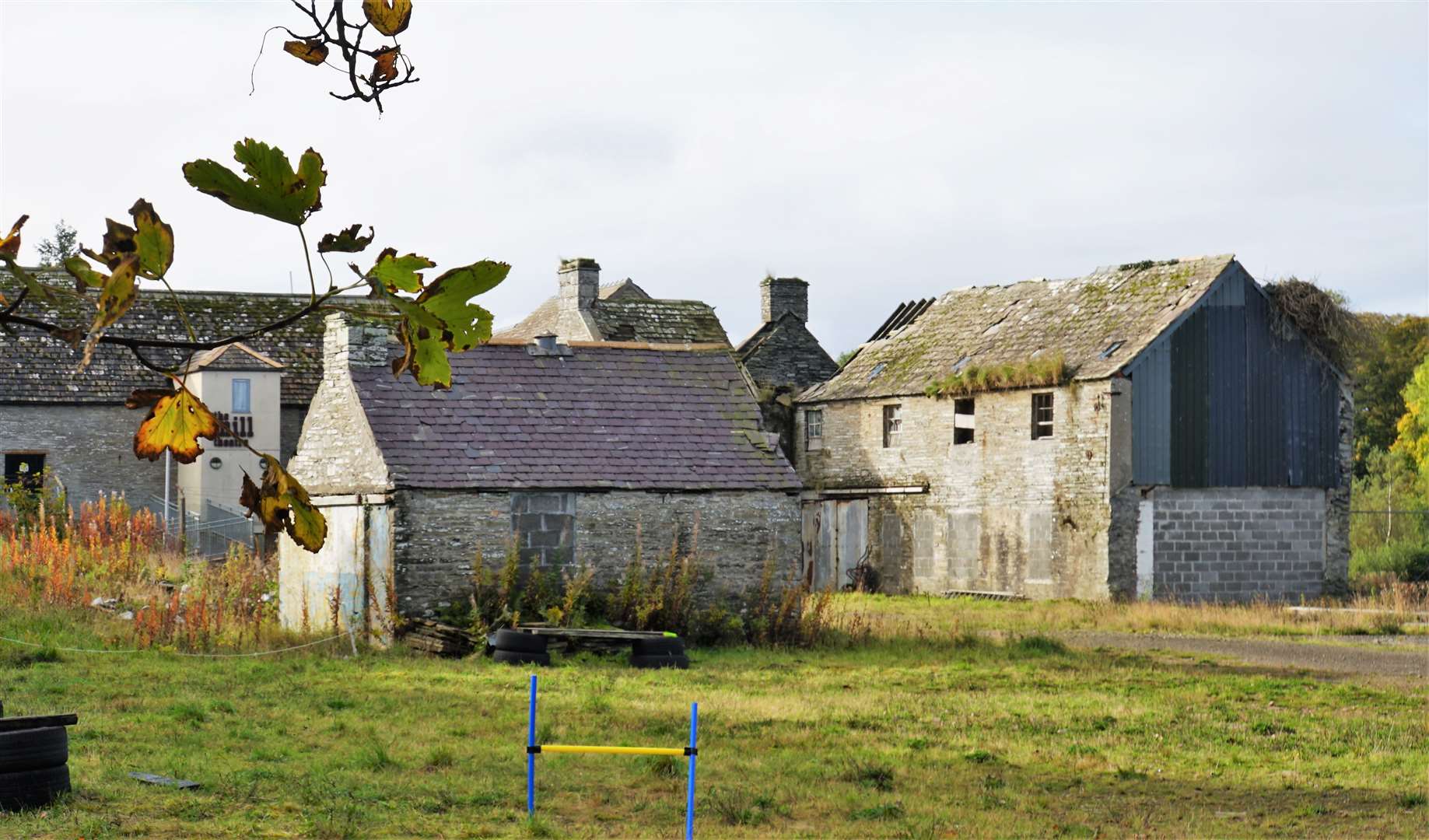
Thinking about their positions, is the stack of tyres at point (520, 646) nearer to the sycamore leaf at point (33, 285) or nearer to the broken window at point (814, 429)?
the sycamore leaf at point (33, 285)

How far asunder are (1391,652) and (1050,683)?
25.1ft

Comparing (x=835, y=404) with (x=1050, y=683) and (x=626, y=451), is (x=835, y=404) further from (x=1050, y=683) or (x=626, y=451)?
(x=1050, y=683)

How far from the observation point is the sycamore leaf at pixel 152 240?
2090 millimetres

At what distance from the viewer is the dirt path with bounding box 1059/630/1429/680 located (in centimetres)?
2119

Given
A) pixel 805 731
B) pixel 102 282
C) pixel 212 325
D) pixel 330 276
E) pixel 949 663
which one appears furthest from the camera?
pixel 212 325

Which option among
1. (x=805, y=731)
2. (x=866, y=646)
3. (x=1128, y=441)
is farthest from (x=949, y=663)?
(x=1128, y=441)

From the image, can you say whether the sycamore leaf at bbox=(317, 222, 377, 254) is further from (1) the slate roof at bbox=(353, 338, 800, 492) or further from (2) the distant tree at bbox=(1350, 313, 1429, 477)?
(2) the distant tree at bbox=(1350, 313, 1429, 477)

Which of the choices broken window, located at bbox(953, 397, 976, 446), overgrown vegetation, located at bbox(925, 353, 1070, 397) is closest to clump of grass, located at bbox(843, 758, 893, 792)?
overgrown vegetation, located at bbox(925, 353, 1070, 397)

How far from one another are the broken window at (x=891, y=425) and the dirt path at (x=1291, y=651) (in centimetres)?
1046

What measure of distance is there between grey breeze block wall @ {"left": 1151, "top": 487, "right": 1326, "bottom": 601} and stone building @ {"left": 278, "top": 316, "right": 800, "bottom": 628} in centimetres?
1121

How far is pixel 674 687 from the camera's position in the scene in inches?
706

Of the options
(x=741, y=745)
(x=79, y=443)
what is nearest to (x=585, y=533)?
(x=741, y=745)

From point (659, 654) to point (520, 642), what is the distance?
5.96ft

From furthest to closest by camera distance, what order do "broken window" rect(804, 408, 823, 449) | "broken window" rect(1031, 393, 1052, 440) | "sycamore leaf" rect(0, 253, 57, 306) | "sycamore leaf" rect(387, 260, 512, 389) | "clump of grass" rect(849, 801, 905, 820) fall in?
"broken window" rect(804, 408, 823, 449), "broken window" rect(1031, 393, 1052, 440), "clump of grass" rect(849, 801, 905, 820), "sycamore leaf" rect(387, 260, 512, 389), "sycamore leaf" rect(0, 253, 57, 306)
